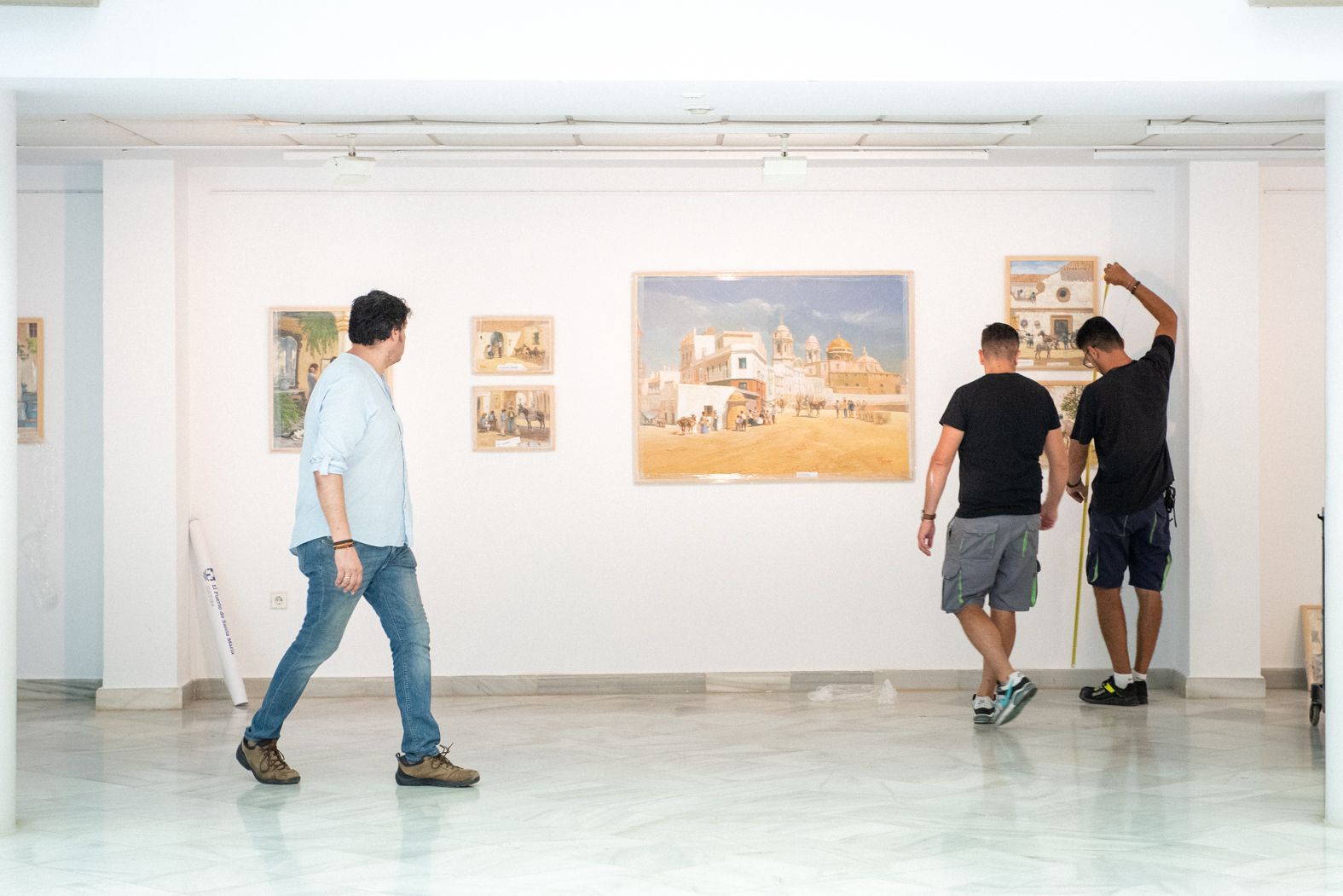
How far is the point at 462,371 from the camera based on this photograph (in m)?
6.34

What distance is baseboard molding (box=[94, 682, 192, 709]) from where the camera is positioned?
6.07m

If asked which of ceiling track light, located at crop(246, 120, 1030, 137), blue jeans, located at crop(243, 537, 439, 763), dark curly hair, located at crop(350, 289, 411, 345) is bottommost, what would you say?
blue jeans, located at crop(243, 537, 439, 763)

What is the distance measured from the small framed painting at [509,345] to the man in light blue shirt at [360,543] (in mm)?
1710

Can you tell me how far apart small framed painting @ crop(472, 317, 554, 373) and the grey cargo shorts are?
221 centimetres

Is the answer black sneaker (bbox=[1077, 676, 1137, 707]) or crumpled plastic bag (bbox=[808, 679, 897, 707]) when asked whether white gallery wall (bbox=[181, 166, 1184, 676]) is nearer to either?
crumpled plastic bag (bbox=[808, 679, 897, 707])

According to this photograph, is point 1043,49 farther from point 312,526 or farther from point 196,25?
point 312,526

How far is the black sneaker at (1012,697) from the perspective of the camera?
17.0 ft

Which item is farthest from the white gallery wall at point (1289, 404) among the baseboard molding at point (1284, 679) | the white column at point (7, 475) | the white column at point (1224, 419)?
the white column at point (7, 475)

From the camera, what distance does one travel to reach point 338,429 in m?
4.30

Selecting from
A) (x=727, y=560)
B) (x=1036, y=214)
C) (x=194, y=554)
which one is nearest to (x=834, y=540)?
(x=727, y=560)

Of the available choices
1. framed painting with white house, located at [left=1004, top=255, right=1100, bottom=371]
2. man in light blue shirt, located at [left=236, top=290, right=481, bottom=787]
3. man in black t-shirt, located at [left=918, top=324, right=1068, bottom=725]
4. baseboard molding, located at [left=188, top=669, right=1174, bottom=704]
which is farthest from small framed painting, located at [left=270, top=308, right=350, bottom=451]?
framed painting with white house, located at [left=1004, top=255, right=1100, bottom=371]

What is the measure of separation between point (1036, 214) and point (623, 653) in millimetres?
2985

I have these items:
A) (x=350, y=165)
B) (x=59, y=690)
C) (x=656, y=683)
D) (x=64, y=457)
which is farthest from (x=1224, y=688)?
(x=64, y=457)

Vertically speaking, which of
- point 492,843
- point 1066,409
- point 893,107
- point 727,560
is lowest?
point 492,843
